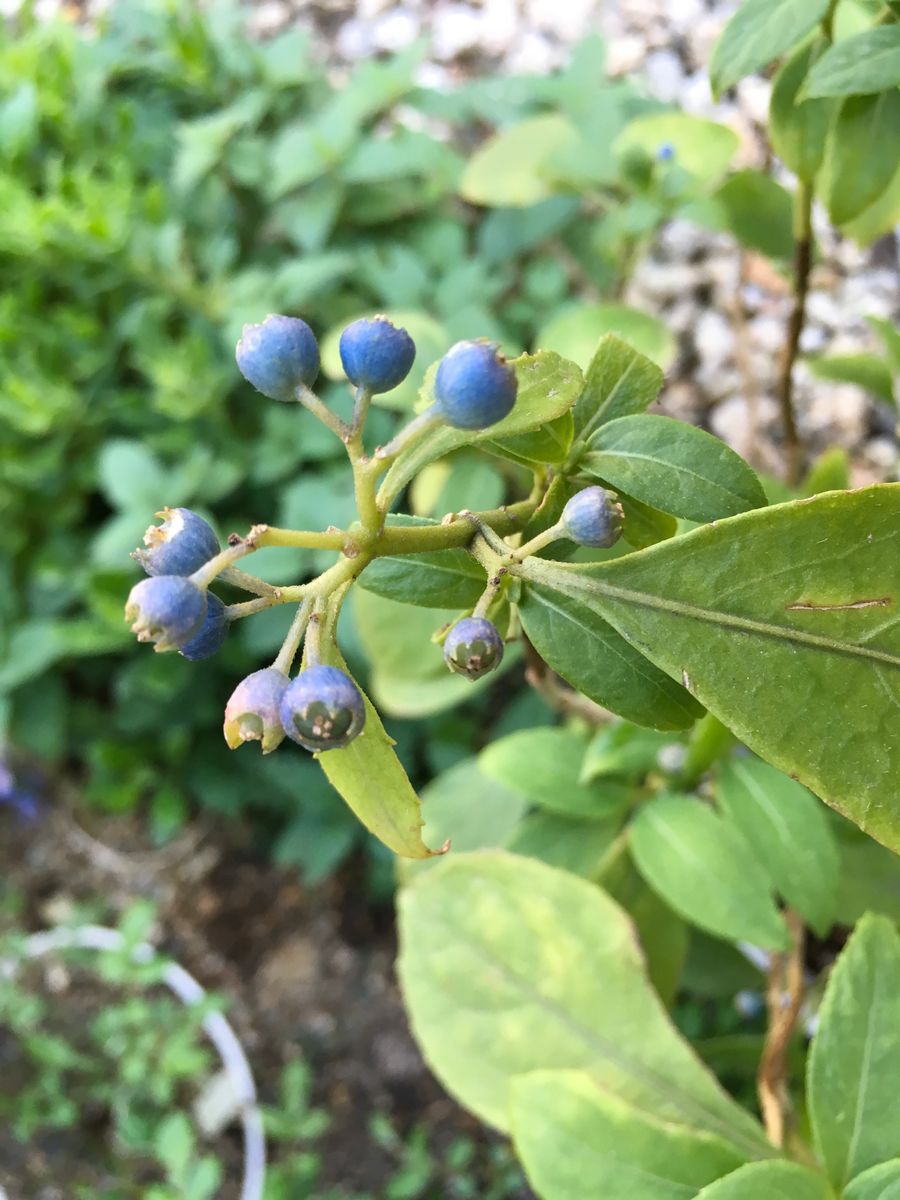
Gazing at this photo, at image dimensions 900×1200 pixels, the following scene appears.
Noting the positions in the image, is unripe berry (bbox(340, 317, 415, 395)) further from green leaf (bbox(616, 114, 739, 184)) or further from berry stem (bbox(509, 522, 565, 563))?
green leaf (bbox(616, 114, 739, 184))

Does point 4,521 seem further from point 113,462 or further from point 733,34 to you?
point 733,34

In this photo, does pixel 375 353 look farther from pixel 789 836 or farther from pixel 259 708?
pixel 789 836

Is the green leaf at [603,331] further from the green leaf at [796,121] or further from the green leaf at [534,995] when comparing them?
the green leaf at [534,995]

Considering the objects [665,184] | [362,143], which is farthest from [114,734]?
[665,184]

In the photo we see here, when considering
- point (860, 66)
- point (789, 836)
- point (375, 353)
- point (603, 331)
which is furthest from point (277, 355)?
point (603, 331)

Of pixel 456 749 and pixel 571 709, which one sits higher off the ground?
pixel 571 709

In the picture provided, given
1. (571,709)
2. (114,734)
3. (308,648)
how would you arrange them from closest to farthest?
(308,648)
(571,709)
(114,734)

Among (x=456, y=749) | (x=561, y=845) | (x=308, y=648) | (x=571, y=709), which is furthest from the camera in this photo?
(x=456, y=749)

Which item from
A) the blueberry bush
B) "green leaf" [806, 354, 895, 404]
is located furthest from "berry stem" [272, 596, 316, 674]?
"green leaf" [806, 354, 895, 404]
